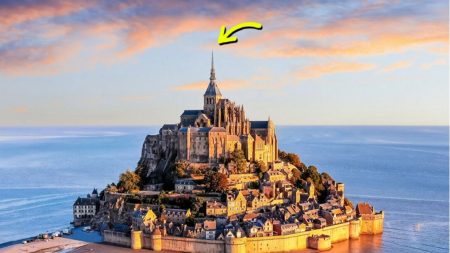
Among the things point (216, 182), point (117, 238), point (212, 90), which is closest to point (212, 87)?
point (212, 90)

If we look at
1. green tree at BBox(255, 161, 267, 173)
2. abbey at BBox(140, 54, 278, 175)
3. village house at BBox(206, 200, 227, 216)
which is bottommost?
village house at BBox(206, 200, 227, 216)

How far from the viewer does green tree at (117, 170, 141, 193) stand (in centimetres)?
5844

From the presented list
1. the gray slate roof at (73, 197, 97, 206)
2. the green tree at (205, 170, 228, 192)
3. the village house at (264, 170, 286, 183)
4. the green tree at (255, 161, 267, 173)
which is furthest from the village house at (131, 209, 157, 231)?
the green tree at (255, 161, 267, 173)

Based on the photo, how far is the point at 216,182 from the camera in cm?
5444

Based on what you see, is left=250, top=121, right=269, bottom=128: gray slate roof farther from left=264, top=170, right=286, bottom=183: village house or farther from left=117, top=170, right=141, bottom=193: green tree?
left=117, top=170, right=141, bottom=193: green tree

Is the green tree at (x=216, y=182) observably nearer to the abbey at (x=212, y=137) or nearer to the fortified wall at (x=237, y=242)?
the abbey at (x=212, y=137)

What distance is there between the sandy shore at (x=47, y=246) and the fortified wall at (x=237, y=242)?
328 cm

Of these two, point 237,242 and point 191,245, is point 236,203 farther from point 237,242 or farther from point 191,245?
point 191,245

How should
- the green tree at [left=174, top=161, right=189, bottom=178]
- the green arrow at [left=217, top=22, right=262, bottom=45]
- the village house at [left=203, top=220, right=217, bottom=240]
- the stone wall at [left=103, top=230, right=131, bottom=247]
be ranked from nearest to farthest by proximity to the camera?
the green arrow at [left=217, top=22, right=262, bottom=45] < the village house at [left=203, top=220, right=217, bottom=240] < the stone wall at [left=103, top=230, right=131, bottom=247] < the green tree at [left=174, top=161, right=189, bottom=178]

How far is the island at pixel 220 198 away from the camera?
48.9 meters

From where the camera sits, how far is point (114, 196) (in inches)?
2250

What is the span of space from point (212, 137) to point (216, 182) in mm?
Answer: 7375

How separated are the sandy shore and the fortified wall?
328 centimetres

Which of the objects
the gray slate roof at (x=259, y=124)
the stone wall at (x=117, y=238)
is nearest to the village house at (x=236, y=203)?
the stone wall at (x=117, y=238)
